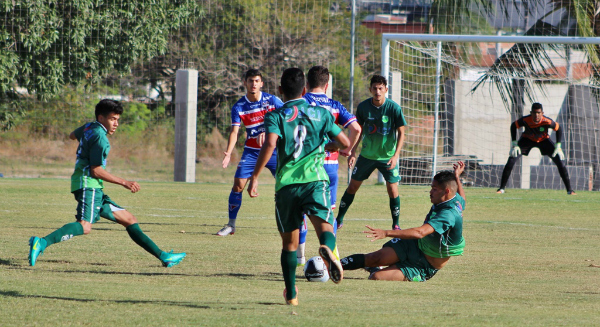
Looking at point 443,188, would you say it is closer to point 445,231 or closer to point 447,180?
point 447,180

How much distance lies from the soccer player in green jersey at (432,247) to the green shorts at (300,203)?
4.26 ft

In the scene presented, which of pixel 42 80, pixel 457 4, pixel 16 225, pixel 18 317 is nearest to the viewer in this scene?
pixel 18 317

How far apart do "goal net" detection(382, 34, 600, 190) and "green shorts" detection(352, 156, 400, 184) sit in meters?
6.42

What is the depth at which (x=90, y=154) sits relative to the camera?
6750 millimetres

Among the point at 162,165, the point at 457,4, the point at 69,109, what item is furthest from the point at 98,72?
the point at 457,4

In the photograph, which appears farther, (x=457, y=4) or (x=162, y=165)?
(x=162, y=165)

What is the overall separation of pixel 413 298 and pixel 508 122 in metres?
21.6

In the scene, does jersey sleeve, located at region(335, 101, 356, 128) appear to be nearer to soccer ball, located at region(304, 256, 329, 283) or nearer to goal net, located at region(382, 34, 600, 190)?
soccer ball, located at region(304, 256, 329, 283)

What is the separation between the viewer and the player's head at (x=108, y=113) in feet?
22.4

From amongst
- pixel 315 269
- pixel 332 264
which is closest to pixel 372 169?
pixel 315 269

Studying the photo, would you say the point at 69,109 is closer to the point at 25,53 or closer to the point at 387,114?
the point at 25,53

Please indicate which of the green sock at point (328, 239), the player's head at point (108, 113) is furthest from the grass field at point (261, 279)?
the player's head at point (108, 113)

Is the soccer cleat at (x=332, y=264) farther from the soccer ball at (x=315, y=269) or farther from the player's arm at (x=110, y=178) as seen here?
the player's arm at (x=110, y=178)

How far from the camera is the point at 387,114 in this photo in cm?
1011
